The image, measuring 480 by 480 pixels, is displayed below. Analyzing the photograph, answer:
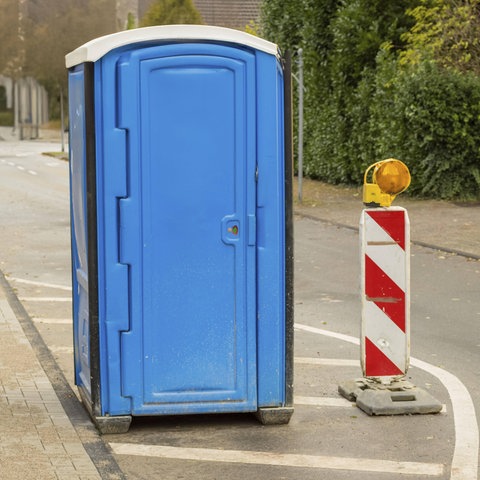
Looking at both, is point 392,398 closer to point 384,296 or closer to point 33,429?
point 384,296

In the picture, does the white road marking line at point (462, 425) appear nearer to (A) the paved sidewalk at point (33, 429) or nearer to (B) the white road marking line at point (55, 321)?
(A) the paved sidewalk at point (33, 429)

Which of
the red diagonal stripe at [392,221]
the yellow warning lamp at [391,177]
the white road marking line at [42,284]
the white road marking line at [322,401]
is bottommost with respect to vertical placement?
the white road marking line at [322,401]

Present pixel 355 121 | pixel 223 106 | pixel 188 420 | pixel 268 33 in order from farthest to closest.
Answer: pixel 268 33 < pixel 355 121 < pixel 188 420 < pixel 223 106

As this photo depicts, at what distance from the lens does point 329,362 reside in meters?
8.64

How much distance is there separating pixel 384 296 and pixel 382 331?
205 mm

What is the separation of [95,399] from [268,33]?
25449mm

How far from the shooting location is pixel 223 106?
6508 mm

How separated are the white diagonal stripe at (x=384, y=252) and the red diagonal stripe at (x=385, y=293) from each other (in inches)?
1.1

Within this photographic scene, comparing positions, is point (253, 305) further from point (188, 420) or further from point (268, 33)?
point (268, 33)

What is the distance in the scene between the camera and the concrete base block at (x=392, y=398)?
6.99m

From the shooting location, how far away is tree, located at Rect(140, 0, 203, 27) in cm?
7612

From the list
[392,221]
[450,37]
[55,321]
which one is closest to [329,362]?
[392,221]

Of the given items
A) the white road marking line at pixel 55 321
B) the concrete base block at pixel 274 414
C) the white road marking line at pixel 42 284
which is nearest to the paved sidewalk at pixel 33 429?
the concrete base block at pixel 274 414

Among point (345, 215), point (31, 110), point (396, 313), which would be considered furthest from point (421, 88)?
point (31, 110)
